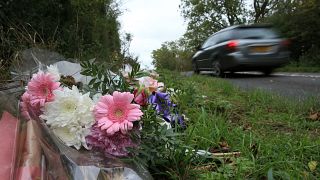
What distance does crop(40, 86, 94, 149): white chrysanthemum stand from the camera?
1.79 metres

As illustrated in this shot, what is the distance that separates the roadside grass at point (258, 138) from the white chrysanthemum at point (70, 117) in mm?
574

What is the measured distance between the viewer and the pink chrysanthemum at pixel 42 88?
191 centimetres

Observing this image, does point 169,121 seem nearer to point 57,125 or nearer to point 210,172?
point 210,172

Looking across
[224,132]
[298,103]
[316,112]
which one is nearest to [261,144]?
[224,132]

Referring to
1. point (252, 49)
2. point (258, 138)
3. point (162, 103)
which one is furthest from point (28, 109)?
point (252, 49)

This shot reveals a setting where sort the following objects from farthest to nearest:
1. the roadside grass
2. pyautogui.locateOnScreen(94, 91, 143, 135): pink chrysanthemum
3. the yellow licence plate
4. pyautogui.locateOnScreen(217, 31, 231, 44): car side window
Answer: pyautogui.locateOnScreen(217, 31, 231, 44): car side window → the yellow licence plate → the roadside grass → pyautogui.locateOnScreen(94, 91, 143, 135): pink chrysanthemum

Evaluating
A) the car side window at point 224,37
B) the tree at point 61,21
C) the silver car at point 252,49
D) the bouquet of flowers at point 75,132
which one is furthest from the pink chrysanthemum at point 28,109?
the car side window at point 224,37

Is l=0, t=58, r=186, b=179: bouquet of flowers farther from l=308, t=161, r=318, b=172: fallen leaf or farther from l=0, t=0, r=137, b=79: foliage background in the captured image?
l=0, t=0, r=137, b=79: foliage background

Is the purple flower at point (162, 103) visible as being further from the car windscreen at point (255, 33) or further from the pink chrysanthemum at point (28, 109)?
the car windscreen at point (255, 33)

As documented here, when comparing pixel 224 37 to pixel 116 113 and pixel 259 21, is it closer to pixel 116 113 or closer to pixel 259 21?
pixel 116 113

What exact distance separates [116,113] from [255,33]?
10290mm

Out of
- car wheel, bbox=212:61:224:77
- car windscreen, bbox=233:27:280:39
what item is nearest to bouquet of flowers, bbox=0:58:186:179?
car windscreen, bbox=233:27:280:39

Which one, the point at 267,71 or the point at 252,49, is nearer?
the point at 252,49

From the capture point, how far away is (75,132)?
5.89 feet
